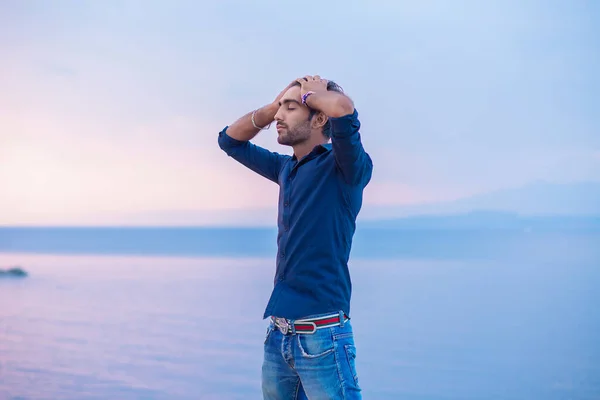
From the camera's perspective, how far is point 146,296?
7.15m

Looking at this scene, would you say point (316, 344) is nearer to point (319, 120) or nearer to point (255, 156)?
point (319, 120)

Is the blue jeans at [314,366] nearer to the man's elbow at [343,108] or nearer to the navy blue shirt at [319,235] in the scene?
the navy blue shirt at [319,235]

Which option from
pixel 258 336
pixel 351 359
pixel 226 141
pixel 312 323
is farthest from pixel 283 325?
pixel 258 336

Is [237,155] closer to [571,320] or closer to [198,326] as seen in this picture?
[198,326]

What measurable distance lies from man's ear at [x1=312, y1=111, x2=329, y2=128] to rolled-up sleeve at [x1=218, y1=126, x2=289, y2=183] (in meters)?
0.27

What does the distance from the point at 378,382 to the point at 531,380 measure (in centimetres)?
97

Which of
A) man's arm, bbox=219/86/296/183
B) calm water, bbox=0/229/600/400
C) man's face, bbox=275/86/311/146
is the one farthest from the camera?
calm water, bbox=0/229/600/400

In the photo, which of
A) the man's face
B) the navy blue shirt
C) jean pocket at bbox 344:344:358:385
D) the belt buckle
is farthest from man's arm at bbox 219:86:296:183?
jean pocket at bbox 344:344:358:385

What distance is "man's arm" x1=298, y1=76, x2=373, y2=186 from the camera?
1.84 metres

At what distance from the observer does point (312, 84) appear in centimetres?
204

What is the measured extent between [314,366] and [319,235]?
37 centimetres

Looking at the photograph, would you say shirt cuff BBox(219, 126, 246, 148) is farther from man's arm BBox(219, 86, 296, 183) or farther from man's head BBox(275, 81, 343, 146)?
man's head BBox(275, 81, 343, 146)

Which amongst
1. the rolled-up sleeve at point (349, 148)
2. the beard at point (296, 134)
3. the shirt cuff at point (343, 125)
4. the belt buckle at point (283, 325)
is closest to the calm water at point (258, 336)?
the belt buckle at point (283, 325)

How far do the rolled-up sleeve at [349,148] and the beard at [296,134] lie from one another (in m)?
0.23
